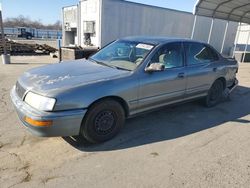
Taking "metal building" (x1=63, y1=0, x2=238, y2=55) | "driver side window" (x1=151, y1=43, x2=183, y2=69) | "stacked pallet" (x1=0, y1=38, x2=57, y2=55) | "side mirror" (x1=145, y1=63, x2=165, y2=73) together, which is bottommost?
"stacked pallet" (x1=0, y1=38, x2=57, y2=55)

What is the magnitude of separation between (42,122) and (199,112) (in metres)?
3.58

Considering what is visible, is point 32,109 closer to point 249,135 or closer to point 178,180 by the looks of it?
point 178,180

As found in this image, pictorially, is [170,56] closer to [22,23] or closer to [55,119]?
[55,119]

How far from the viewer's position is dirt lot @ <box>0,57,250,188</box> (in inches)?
108

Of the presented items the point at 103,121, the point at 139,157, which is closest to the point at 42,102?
the point at 103,121

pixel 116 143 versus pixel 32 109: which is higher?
pixel 32 109

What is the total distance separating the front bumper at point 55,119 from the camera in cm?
292

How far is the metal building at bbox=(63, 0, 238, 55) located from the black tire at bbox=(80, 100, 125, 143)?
8.78m

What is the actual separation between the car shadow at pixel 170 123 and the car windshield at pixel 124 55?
1.15 m

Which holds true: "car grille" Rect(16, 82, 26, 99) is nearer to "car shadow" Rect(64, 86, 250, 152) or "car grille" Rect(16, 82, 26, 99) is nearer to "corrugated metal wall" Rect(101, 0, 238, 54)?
"car shadow" Rect(64, 86, 250, 152)

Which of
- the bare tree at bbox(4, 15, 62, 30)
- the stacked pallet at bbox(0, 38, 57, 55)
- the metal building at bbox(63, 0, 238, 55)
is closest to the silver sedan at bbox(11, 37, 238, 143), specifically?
the metal building at bbox(63, 0, 238, 55)

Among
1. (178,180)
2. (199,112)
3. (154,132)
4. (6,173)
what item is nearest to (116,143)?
(154,132)

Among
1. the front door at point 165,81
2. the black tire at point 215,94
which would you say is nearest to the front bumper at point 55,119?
the front door at point 165,81

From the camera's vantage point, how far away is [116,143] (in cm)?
358
